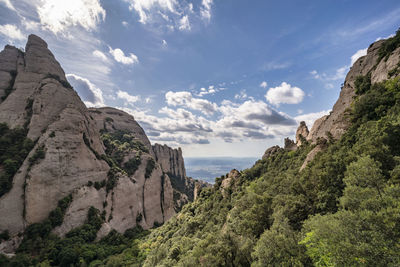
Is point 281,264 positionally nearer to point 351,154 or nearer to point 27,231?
point 351,154

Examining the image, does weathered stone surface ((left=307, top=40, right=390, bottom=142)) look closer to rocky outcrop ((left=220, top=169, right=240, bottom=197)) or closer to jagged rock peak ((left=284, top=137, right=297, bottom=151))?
jagged rock peak ((left=284, top=137, right=297, bottom=151))

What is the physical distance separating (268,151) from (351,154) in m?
52.2

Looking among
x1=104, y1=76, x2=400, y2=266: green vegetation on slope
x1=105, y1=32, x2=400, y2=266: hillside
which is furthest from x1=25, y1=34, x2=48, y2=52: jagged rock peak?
x1=104, y1=76, x2=400, y2=266: green vegetation on slope

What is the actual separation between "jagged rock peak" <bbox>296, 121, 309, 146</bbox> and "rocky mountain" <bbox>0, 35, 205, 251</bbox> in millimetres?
71125

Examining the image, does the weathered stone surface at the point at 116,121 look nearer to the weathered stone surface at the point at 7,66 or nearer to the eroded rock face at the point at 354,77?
the weathered stone surface at the point at 7,66

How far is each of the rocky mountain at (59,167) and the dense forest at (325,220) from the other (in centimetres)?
775

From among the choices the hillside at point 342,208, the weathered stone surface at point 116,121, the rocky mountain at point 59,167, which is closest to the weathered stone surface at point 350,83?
the hillside at point 342,208

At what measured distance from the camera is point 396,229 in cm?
946

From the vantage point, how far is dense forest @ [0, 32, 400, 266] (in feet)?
33.2

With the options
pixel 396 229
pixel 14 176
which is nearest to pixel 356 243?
pixel 396 229

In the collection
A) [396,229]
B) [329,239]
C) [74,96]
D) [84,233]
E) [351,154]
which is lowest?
[84,233]

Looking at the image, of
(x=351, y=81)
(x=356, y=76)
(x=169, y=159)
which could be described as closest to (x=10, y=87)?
(x=169, y=159)

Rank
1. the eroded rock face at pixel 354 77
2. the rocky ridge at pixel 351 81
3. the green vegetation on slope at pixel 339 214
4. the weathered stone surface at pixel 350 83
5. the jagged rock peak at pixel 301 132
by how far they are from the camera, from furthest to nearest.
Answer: the jagged rock peak at pixel 301 132 < the weathered stone surface at pixel 350 83 < the eroded rock face at pixel 354 77 < the rocky ridge at pixel 351 81 < the green vegetation on slope at pixel 339 214

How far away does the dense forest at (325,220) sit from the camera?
1013 cm
